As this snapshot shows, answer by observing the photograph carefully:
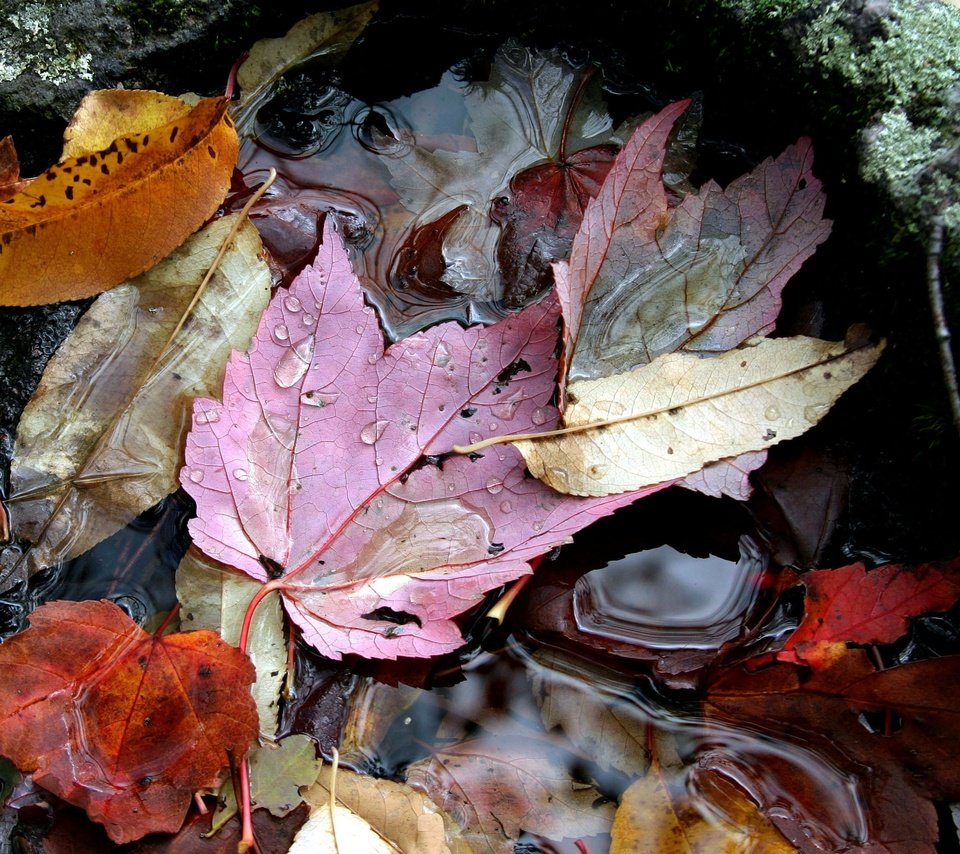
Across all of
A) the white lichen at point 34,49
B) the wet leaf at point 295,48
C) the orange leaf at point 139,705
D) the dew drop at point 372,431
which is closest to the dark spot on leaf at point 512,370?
the dew drop at point 372,431

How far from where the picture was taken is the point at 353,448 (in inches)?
53.6

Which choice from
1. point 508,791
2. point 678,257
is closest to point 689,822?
point 508,791

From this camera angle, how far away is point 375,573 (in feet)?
4.37

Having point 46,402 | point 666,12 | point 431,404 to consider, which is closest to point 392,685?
point 431,404

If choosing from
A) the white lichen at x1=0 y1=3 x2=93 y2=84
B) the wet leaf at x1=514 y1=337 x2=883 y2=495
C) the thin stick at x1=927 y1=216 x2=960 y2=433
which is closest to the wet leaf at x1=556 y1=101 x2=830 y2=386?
the wet leaf at x1=514 y1=337 x2=883 y2=495

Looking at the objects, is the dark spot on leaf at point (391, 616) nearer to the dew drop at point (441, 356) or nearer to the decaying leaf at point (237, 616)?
the decaying leaf at point (237, 616)

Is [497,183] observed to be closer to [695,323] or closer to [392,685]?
[695,323]

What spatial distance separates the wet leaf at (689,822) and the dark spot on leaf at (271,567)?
68 centimetres

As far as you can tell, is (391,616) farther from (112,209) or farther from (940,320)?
(940,320)

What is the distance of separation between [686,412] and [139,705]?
99cm

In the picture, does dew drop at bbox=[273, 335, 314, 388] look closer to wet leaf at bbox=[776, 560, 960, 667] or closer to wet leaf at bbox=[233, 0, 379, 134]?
wet leaf at bbox=[233, 0, 379, 134]

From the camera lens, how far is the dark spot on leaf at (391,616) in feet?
4.30

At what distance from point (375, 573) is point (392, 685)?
218 millimetres

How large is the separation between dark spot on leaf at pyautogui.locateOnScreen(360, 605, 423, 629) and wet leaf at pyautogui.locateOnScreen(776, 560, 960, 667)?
634mm
